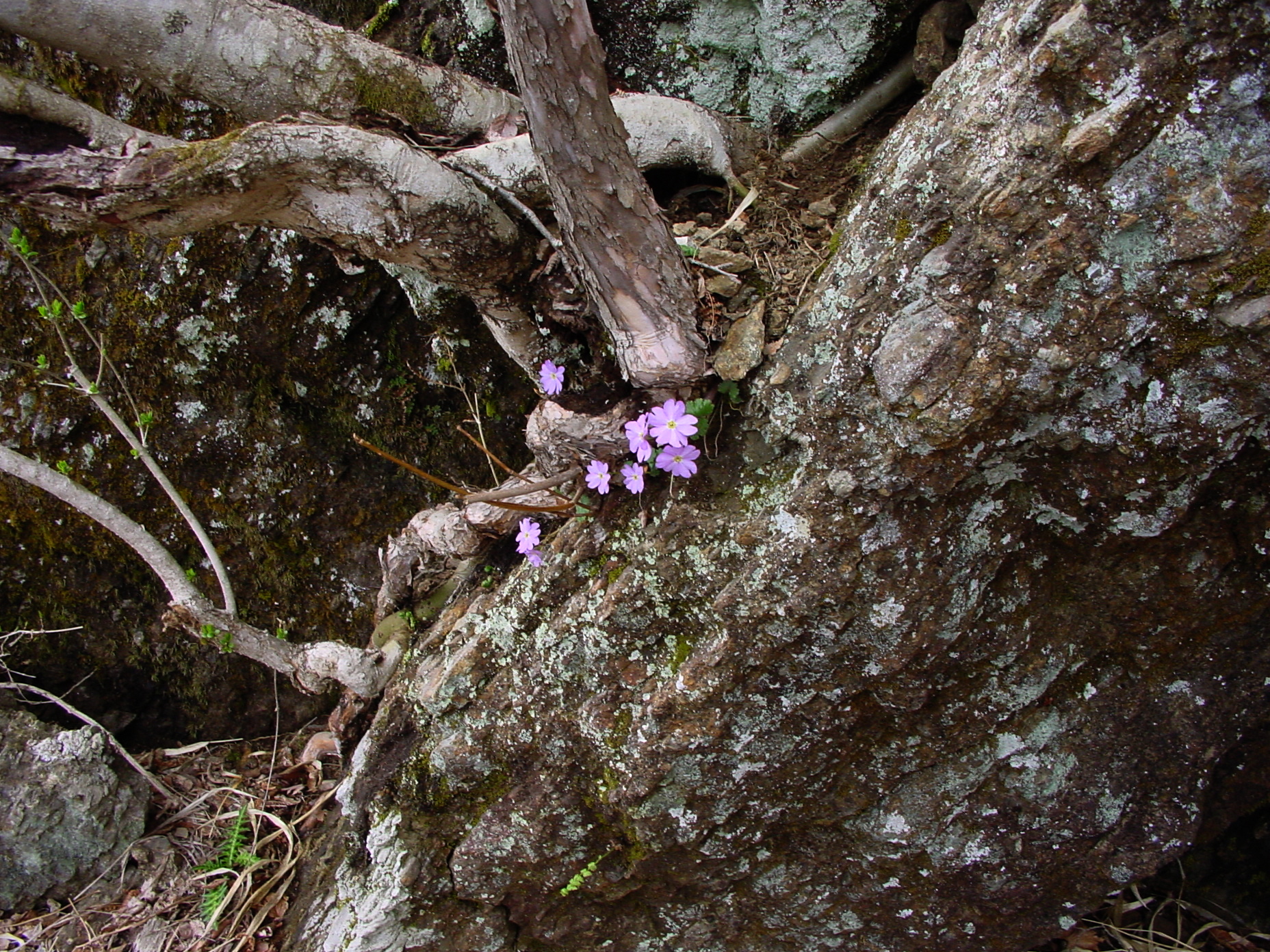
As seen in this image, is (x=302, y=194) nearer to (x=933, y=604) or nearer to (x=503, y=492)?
(x=503, y=492)

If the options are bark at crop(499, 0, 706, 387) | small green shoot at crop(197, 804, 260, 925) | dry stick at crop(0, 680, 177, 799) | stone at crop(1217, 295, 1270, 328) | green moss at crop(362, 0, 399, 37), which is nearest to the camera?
stone at crop(1217, 295, 1270, 328)

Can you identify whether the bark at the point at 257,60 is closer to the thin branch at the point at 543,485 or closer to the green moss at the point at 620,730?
the thin branch at the point at 543,485

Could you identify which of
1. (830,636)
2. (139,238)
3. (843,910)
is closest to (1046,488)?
(830,636)

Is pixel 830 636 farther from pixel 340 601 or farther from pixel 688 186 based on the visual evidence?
pixel 340 601

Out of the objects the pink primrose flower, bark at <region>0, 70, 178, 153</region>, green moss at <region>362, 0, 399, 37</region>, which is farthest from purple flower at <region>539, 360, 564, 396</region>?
green moss at <region>362, 0, 399, 37</region>

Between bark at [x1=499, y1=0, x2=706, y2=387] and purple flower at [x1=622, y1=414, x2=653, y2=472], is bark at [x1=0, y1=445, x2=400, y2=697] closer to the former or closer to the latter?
purple flower at [x1=622, y1=414, x2=653, y2=472]

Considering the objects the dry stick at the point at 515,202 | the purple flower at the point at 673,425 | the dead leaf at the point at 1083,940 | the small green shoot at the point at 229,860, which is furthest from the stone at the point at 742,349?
the small green shoot at the point at 229,860

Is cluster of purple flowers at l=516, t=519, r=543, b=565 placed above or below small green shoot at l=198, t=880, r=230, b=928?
above
